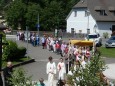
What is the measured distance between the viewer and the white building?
8562 cm

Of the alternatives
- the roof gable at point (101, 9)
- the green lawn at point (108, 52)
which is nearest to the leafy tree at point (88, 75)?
the green lawn at point (108, 52)

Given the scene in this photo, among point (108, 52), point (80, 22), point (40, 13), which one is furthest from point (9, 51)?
point (80, 22)

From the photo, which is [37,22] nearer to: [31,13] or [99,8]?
[31,13]

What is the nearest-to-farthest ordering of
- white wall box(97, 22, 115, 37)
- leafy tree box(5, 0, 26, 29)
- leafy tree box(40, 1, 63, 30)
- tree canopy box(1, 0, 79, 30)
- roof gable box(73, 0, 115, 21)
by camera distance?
white wall box(97, 22, 115, 37) → roof gable box(73, 0, 115, 21) → leafy tree box(40, 1, 63, 30) → tree canopy box(1, 0, 79, 30) → leafy tree box(5, 0, 26, 29)

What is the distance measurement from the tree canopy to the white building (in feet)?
9.30

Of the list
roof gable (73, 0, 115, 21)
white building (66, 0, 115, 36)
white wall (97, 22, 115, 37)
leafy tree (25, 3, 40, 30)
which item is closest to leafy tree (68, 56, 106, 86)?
white building (66, 0, 115, 36)

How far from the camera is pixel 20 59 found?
121ft

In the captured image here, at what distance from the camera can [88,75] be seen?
10273 mm

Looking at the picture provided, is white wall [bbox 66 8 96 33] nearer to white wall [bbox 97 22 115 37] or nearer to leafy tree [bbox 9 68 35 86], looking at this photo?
white wall [bbox 97 22 115 37]

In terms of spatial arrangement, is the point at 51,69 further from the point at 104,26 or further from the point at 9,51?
the point at 104,26

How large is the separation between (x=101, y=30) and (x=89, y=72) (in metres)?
75.5

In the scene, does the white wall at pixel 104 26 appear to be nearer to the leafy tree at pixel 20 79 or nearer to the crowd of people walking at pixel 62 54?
the crowd of people walking at pixel 62 54

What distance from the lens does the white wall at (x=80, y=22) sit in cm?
8662

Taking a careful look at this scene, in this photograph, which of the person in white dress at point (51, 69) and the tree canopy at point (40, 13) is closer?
the person in white dress at point (51, 69)
